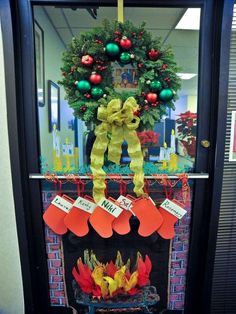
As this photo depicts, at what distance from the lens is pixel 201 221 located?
1.23m

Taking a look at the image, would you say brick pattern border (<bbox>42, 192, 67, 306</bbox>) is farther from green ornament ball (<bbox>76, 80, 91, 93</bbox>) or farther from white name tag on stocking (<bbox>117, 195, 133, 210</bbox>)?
green ornament ball (<bbox>76, 80, 91, 93</bbox>)

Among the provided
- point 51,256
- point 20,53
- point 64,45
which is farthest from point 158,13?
point 51,256

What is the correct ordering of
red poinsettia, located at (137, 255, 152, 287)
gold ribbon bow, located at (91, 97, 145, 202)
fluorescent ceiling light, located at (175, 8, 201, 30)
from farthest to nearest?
red poinsettia, located at (137, 255, 152, 287) < fluorescent ceiling light, located at (175, 8, 201, 30) < gold ribbon bow, located at (91, 97, 145, 202)

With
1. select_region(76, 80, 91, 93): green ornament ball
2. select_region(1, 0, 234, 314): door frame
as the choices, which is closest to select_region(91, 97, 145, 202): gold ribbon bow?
select_region(76, 80, 91, 93): green ornament ball

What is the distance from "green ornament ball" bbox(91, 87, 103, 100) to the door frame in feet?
1.08

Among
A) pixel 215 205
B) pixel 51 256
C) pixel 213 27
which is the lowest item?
pixel 51 256

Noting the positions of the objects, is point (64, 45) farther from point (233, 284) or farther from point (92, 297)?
point (233, 284)

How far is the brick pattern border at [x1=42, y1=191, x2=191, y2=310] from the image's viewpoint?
1.24 meters

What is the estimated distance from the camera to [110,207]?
1.12m

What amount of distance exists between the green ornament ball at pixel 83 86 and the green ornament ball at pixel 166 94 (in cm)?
34

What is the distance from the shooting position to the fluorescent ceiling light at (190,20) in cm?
108

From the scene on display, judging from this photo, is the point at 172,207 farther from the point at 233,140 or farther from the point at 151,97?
the point at 151,97

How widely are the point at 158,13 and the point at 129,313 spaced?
1.67 metres

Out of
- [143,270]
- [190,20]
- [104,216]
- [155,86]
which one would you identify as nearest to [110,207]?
[104,216]
